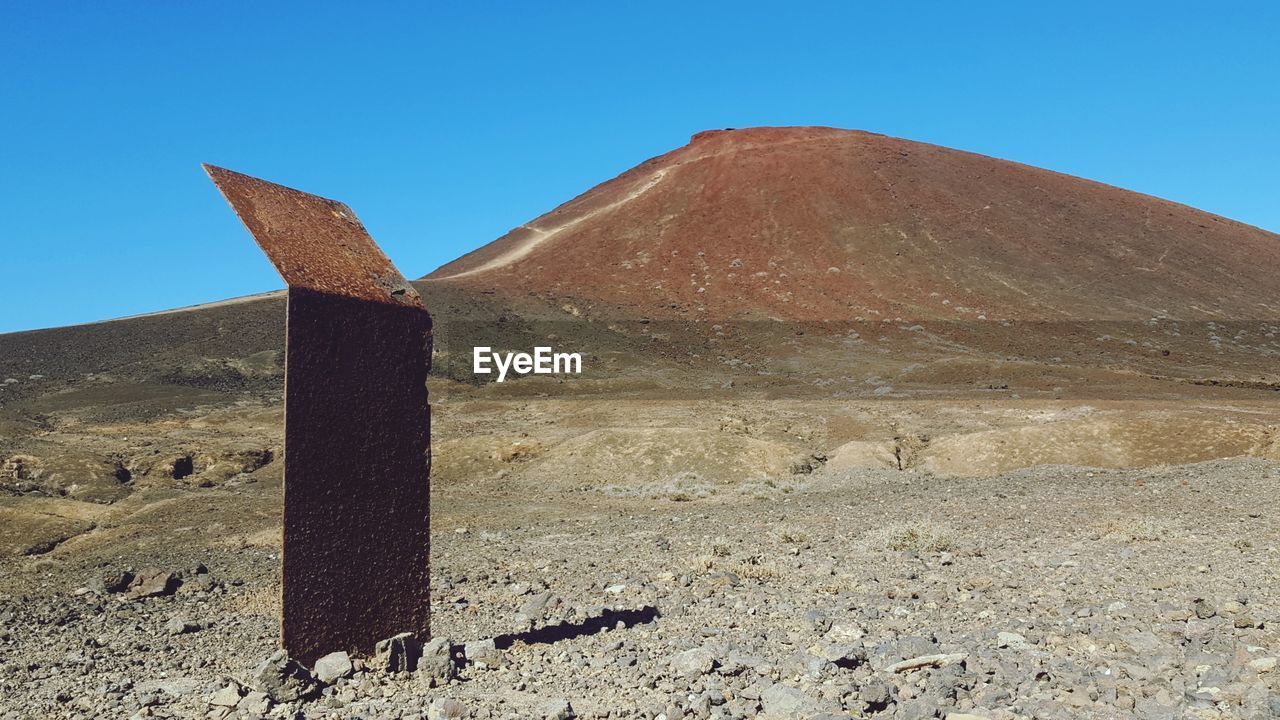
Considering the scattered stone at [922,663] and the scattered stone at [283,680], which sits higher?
the scattered stone at [922,663]

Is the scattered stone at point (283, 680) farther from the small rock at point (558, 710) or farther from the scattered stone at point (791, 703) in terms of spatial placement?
the scattered stone at point (791, 703)

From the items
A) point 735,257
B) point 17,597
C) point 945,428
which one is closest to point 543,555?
point 17,597

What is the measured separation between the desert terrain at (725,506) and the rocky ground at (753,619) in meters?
0.04

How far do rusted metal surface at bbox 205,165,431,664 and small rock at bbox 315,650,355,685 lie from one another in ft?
0.28

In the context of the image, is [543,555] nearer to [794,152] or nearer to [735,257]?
[735,257]

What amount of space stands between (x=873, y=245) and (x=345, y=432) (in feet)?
195

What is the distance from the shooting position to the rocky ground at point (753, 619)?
5.27m

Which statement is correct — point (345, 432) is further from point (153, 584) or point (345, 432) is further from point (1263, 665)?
point (153, 584)

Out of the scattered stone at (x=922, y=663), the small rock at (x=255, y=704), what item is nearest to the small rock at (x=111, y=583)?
the small rock at (x=255, y=704)

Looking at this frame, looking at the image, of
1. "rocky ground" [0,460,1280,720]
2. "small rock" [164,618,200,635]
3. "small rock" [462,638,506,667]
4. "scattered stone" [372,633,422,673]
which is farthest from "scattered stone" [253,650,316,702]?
"small rock" [164,618,200,635]

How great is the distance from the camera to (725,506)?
53.5 feet

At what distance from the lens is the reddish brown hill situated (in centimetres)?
5634

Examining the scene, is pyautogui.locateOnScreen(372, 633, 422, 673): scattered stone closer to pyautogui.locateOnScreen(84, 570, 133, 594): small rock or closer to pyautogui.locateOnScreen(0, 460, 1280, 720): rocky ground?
pyautogui.locateOnScreen(0, 460, 1280, 720): rocky ground

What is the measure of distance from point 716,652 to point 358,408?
2.64m
